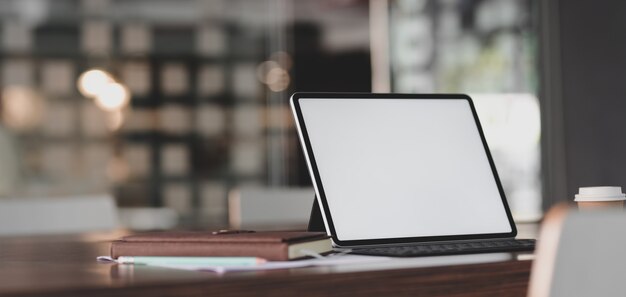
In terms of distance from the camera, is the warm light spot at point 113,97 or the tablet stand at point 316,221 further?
the warm light spot at point 113,97

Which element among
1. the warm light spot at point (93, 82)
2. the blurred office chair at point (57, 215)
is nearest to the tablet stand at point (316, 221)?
the blurred office chair at point (57, 215)

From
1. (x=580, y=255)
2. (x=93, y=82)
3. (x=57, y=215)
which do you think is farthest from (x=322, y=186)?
(x=93, y=82)

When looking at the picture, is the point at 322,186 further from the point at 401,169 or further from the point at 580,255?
the point at 580,255

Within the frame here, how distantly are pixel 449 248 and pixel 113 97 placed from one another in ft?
14.0

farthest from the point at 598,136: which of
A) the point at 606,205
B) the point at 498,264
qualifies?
the point at 498,264

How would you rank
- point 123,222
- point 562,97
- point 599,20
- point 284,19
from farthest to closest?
point 284,19 < point 123,222 < point 562,97 < point 599,20

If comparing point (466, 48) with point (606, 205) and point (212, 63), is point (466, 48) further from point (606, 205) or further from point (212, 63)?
point (606, 205)

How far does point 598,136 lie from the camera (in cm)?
451

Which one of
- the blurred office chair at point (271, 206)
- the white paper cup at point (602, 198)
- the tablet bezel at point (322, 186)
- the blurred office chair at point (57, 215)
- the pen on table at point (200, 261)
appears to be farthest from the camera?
the blurred office chair at point (271, 206)

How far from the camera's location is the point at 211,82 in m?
5.52

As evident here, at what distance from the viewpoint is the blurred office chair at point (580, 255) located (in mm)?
769

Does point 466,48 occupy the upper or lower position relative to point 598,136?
upper

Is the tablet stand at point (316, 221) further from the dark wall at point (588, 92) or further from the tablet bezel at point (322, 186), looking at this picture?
the dark wall at point (588, 92)

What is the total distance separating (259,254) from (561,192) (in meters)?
4.16
